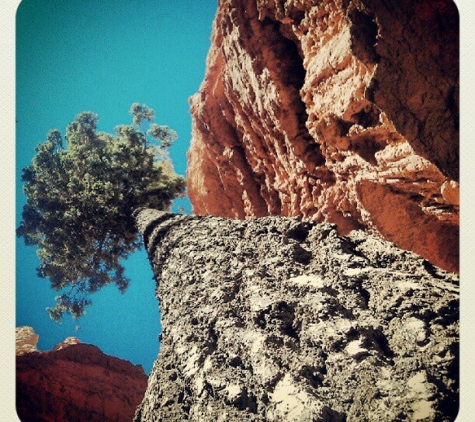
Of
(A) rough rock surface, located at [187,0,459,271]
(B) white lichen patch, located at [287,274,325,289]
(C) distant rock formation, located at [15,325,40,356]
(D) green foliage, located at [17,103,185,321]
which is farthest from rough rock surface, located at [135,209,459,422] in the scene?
(C) distant rock formation, located at [15,325,40,356]

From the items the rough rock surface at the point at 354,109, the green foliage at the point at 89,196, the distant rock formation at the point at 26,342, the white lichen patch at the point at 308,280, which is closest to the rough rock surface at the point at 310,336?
the white lichen patch at the point at 308,280

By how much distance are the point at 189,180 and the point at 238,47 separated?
5.57 meters

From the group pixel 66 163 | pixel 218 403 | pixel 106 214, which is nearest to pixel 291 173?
pixel 106 214

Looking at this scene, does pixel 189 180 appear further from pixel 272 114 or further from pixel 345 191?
pixel 345 191

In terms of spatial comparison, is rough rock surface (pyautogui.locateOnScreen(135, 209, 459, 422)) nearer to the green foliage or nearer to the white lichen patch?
the white lichen patch

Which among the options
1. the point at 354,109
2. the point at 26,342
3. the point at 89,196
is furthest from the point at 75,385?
the point at 354,109

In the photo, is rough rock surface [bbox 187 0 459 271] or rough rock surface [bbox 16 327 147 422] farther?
rough rock surface [bbox 16 327 147 422]

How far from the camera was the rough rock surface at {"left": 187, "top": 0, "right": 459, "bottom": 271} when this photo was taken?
3.75 metres

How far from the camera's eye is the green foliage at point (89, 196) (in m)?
7.52

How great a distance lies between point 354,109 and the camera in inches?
177

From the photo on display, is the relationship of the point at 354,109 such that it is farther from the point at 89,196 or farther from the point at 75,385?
the point at 75,385

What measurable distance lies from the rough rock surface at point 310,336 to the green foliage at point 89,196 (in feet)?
17.7

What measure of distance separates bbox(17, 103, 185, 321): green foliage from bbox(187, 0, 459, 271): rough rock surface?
7.23 feet

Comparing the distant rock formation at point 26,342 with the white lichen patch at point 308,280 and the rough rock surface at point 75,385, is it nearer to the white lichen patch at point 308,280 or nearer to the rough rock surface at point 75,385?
the rough rock surface at point 75,385
